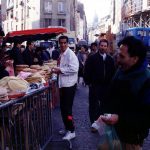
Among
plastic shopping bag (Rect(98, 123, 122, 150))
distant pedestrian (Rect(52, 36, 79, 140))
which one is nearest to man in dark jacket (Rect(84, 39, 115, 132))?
distant pedestrian (Rect(52, 36, 79, 140))

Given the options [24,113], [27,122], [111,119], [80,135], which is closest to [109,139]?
[111,119]

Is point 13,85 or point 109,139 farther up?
point 13,85

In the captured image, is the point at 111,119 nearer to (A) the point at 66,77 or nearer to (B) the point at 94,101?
(A) the point at 66,77

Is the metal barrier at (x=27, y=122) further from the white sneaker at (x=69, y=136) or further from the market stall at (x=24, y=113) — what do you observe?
the white sneaker at (x=69, y=136)

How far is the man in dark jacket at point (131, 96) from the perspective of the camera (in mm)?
3654

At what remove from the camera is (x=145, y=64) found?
3752 mm

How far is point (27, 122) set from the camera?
5797 millimetres

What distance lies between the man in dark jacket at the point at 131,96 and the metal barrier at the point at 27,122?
155cm

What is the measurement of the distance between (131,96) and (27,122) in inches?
96.2

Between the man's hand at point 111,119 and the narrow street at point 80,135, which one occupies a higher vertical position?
the man's hand at point 111,119

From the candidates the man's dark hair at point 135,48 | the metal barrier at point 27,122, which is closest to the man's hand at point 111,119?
the man's dark hair at point 135,48

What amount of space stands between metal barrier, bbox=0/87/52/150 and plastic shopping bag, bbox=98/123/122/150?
1.42m

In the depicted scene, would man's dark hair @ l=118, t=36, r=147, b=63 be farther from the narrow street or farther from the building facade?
the building facade

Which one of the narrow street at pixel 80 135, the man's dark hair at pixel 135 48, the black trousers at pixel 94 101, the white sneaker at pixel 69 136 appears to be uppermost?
the man's dark hair at pixel 135 48
